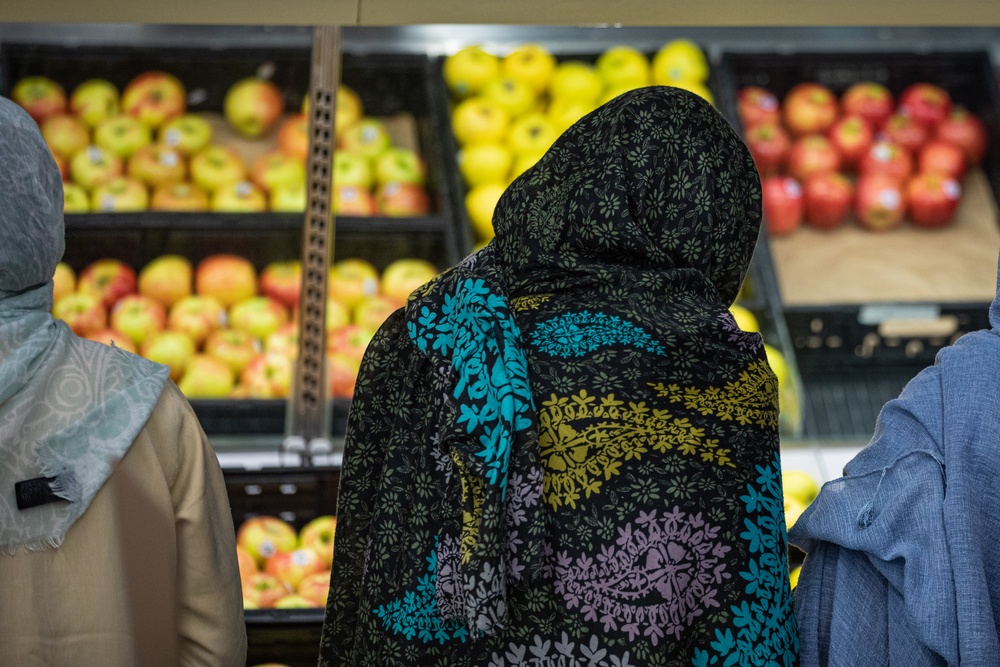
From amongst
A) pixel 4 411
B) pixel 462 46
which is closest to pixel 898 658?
pixel 4 411

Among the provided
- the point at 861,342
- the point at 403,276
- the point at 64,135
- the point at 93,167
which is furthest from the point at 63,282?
the point at 861,342

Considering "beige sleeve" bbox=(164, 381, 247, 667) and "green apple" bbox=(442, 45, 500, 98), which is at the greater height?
"green apple" bbox=(442, 45, 500, 98)

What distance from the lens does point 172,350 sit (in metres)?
2.90

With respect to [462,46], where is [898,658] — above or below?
below

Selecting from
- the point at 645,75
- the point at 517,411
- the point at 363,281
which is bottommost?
the point at 517,411

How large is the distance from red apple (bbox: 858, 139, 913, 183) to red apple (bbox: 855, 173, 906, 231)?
0.04 meters

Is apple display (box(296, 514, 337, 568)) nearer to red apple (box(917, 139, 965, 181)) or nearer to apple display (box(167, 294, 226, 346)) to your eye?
apple display (box(167, 294, 226, 346))

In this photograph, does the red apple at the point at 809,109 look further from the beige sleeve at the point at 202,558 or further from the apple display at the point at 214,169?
the beige sleeve at the point at 202,558

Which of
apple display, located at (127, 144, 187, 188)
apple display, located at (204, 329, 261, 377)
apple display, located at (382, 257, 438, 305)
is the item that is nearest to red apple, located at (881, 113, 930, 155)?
apple display, located at (382, 257, 438, 305)

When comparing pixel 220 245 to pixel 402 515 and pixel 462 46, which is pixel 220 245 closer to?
pixel 462 46

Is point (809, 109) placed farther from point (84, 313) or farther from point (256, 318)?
point (84, 313)

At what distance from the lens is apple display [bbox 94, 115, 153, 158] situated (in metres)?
3.26

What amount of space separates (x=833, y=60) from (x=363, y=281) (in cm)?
162

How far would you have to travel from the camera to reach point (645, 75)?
11.2ft
